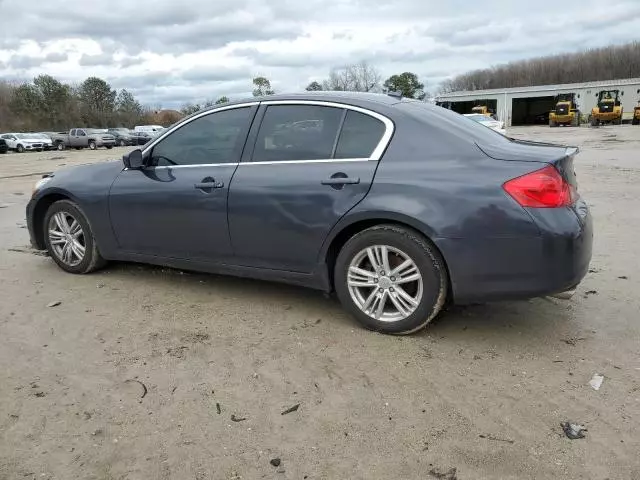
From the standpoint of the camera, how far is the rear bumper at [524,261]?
3.40 meters

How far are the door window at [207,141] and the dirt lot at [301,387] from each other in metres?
1.12

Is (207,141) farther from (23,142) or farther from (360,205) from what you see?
(23,142)

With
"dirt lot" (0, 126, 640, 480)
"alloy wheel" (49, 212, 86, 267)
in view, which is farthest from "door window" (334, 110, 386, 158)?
"alloy wheel" (49, 212, 86, 267)

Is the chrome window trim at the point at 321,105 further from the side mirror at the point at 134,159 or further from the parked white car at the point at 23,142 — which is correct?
the parked white car at the point at 23,142

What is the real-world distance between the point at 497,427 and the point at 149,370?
1.99 metres

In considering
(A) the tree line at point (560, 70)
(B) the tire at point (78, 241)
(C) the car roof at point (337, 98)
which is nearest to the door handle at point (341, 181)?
(C) the car roof at point (337, 98)

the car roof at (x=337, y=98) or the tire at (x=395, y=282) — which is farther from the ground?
the car roof at (x=337, y=98)

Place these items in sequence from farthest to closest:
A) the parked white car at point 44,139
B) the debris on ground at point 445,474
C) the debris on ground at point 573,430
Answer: the parked white car at point 44,139, the debris on ground at point 573,430, the debris on ground at point 445,474

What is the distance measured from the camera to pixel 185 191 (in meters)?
4.46

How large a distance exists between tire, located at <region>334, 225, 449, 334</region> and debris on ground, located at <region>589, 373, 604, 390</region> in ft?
3.11

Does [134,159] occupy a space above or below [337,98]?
below

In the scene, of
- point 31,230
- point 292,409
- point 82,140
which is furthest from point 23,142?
point 292,409

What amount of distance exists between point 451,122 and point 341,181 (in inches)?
34.1

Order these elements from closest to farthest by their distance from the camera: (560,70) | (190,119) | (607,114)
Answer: (190,119) < (607,114) < (560,70)
